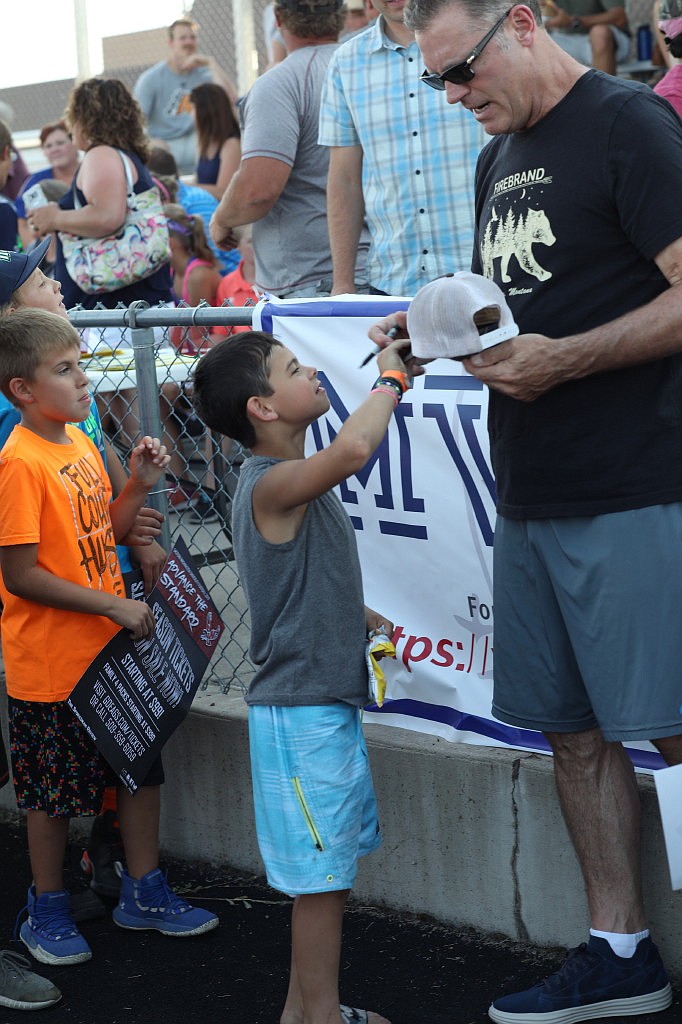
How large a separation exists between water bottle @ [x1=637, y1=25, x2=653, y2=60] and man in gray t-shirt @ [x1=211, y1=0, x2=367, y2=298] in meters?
5.25

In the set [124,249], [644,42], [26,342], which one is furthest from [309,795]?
[644,42]

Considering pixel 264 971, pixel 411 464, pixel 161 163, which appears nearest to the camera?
pixel 264 971

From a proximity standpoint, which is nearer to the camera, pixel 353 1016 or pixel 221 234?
pixel 353 1016

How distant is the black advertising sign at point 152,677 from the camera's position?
3385 millimetres

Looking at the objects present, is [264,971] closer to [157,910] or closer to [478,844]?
[157,910]

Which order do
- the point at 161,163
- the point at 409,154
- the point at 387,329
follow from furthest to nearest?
the point at 161,163 → the point at 409,154 → the point at 387,329

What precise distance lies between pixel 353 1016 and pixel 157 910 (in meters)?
0.85

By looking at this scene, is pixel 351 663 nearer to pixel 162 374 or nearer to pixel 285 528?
pixel 285 528

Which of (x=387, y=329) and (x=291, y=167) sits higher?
(x=291, y=167)

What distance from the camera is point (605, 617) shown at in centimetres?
268

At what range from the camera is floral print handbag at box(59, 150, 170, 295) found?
591 centimetres

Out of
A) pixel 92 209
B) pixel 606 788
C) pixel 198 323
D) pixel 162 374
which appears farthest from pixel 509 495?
pixel 92 209

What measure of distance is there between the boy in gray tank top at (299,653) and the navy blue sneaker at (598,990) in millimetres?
446

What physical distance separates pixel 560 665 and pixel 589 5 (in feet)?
25.8
